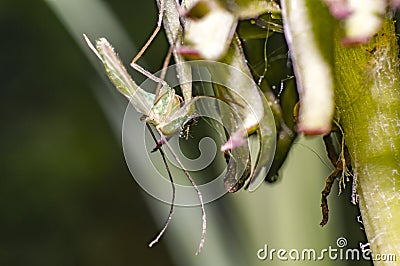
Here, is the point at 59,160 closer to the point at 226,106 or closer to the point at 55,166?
the point at 55,166

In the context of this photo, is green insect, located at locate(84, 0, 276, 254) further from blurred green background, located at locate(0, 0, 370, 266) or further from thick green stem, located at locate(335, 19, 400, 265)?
blurred green background, located at locate(0, 0, 370, 266)

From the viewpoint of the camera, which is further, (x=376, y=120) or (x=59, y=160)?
(x=59, y=160)

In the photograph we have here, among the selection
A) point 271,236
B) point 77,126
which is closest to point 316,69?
point 271,236

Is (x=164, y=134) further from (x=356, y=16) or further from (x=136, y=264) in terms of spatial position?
(x=136, y=264)

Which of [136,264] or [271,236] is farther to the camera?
[136,264]

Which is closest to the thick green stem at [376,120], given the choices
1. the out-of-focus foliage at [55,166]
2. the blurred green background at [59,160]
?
the blurred green background at [59,160]

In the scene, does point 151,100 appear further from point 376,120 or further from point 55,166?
point 55,166

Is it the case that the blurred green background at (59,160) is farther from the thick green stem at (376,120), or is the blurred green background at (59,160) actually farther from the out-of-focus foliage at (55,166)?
the thick green stem at (376,120)

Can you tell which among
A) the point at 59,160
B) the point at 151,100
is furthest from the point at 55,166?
the point at 151,100

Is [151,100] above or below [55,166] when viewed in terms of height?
above

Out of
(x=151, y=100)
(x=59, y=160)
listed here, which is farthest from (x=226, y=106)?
(x=59, y=160)
